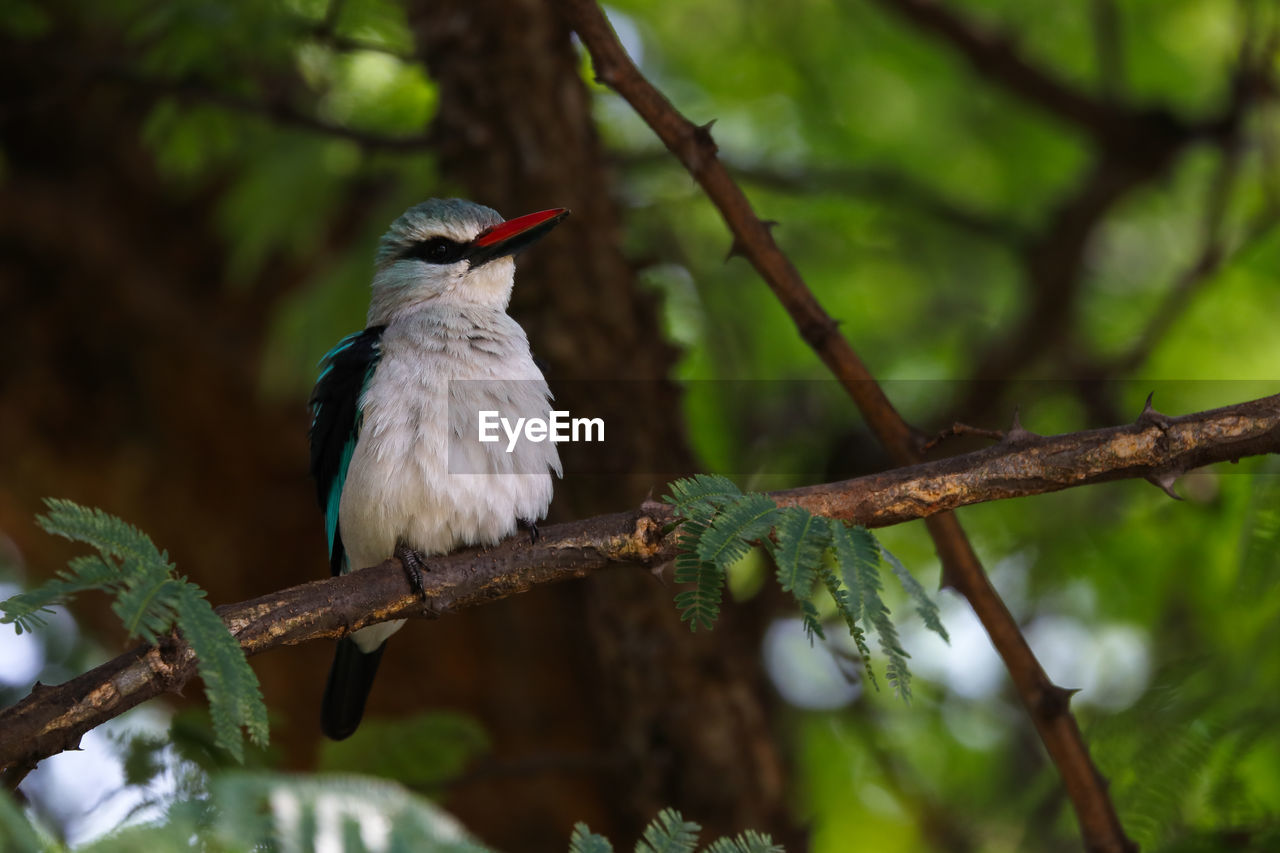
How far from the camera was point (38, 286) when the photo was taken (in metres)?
7.96

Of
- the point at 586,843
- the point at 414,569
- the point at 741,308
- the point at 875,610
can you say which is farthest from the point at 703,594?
the point at 741,308

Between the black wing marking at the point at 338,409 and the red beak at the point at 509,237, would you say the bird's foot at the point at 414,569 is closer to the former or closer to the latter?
the black wing marking at the point at 338,409

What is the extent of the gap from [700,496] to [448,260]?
2.18 metres

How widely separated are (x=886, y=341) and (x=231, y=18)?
201 inches

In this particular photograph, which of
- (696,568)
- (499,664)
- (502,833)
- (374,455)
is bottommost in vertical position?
(696,568)

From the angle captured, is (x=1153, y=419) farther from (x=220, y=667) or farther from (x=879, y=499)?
(x=220, y=667)

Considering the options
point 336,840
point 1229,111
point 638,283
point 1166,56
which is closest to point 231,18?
point 638,283

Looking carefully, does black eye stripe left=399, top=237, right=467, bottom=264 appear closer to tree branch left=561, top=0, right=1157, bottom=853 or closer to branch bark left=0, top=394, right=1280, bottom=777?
tree branch left=561, top=0, right=1157, bottom=853

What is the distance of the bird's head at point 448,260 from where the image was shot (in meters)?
4.96

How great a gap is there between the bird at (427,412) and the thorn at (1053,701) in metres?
1.96

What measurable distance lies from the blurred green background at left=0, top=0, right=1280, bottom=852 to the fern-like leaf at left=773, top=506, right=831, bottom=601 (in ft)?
5.92

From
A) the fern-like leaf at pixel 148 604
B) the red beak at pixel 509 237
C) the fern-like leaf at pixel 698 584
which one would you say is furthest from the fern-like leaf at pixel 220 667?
the red beak at pixel 509 237

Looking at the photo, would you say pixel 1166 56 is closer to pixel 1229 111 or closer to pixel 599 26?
pixel 1229 111

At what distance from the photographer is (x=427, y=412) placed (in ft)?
14.5
